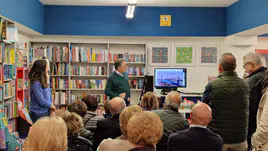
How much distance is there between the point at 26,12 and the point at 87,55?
1.81 m

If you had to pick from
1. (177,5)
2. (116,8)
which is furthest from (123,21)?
(177,5)

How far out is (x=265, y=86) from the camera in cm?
265

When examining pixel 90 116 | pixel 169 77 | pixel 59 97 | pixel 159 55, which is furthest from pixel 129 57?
pixel 90 116

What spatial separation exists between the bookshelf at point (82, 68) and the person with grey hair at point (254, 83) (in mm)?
4206

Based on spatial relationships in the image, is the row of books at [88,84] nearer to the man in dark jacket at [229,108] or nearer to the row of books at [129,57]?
the row of books at [129,57]

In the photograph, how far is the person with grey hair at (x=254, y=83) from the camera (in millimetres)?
3209

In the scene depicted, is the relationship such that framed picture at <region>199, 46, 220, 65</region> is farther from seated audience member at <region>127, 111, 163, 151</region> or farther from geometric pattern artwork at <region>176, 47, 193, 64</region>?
seated audience member at <region>127, 111, 163, 151</region>

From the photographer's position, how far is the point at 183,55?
305 inches

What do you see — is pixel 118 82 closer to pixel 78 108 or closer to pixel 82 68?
pixel 78 108

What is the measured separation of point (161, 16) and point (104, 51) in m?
1.63

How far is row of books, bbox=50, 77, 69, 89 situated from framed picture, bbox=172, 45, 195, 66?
2.70 meters

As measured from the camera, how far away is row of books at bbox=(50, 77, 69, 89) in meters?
7.40

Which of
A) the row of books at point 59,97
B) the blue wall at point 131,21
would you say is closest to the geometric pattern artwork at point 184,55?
the blue wall at point 131,21

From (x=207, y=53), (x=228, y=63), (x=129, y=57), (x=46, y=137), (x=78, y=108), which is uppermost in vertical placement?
(x=207, y=53)
